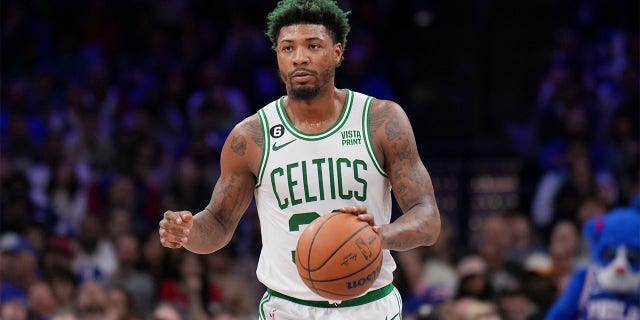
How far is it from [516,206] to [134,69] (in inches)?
199

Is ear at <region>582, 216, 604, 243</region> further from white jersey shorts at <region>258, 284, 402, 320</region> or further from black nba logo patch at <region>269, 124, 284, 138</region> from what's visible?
black nba logo patch at <region>269, 124, 284, 138</region>

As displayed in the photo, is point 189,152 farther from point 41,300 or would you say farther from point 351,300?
point 351,300

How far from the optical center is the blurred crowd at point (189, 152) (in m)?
8.91

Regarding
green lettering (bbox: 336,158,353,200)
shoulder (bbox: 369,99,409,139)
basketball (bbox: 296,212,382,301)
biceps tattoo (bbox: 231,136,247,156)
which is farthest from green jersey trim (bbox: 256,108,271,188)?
basketball (bbox: 296,212,382,301)

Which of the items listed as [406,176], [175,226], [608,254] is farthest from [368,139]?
[608,254]

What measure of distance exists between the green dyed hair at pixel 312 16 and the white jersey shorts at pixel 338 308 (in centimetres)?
121

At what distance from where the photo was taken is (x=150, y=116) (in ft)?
38.6

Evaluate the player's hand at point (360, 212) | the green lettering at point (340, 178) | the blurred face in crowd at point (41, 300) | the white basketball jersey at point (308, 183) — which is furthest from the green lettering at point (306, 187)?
the blurred face in crowd at point (41, 300)

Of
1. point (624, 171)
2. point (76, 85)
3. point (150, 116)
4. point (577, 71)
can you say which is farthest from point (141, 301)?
point (577, 71)

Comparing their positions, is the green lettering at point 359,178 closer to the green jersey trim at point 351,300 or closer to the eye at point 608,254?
the green jersey trim at point 351,300

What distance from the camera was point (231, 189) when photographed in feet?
15.9

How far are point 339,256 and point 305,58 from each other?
3.24 feet

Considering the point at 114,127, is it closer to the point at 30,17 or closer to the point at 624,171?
the point at 30,17

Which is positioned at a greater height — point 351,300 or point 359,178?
point 359,178
